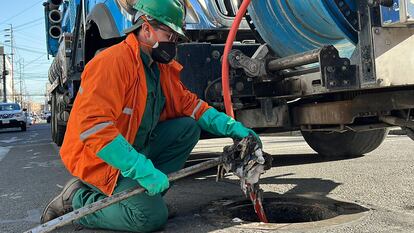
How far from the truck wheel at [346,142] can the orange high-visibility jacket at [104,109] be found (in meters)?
3.72

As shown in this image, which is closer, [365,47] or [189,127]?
[365,47]

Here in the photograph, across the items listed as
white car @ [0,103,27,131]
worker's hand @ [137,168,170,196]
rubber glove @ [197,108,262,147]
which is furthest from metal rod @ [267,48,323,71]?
white car @ [0,103,27,131]

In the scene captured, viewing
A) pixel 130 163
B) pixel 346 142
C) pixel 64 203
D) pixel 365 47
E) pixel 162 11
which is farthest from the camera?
Answer: pixel 346 142

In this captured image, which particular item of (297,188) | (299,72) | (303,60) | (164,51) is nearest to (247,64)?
(299,72)

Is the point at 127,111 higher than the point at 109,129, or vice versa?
the point at 127,111

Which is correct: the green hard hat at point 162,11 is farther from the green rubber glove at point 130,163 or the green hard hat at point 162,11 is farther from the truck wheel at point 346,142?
the truck wheel at point 346,142

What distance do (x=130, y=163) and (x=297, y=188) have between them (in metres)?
2.28

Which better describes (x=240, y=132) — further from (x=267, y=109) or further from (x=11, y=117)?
(x=11, y=117)

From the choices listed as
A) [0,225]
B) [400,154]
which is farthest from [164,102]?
[400,154]

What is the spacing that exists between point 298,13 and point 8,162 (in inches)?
242

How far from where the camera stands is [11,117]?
22.6m

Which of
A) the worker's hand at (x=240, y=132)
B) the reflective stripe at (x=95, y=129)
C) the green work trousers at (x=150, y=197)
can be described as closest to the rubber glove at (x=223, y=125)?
the worker's hand at (x=240, y=132)

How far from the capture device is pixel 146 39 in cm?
324

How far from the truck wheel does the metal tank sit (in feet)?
9.20
